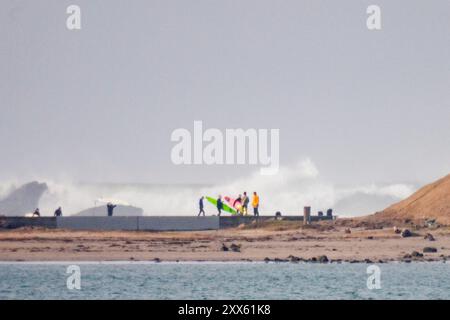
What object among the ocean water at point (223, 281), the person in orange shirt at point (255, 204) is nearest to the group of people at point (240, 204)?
the person in orange shirt at point (255, 204)

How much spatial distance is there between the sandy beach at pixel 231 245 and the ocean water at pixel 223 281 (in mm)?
1684

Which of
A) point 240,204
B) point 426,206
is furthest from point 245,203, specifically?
point 426,206

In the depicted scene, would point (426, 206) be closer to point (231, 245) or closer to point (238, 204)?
point (238, 204)

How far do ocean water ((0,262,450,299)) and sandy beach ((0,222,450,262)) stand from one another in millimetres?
1684

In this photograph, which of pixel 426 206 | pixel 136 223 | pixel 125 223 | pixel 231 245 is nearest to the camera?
pixel 231 245

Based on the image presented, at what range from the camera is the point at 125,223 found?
86.1 metres

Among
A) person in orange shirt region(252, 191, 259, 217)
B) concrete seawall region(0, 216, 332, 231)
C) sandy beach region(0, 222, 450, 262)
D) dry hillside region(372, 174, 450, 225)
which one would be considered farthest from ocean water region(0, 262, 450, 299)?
person in orange shirt region(252, 191, 259, 217)

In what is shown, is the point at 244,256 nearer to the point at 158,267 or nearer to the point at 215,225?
the point at 158,267

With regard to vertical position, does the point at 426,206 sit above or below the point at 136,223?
above

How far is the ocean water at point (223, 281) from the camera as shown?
A: 64250 mm

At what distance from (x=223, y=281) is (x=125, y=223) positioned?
19249 millimetres

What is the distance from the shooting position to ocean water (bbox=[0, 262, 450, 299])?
6425cm

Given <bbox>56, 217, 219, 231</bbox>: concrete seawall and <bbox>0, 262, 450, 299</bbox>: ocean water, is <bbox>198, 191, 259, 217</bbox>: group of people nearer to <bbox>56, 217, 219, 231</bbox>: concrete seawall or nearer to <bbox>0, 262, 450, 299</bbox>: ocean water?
<bbox>56, 217, 219, 231</bbox>: concrete seawall
